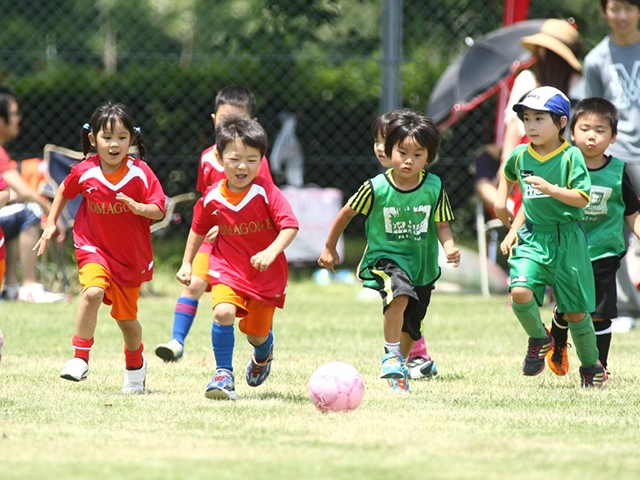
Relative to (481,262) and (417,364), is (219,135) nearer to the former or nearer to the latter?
(417,364)

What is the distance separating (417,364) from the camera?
21.8ft

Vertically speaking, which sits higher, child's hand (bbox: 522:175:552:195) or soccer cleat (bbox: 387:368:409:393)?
child's hand (bbox: 522:175:552:195)

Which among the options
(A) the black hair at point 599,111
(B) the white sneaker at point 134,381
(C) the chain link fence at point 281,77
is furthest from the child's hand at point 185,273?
(C) the chain link fence at point 281,77

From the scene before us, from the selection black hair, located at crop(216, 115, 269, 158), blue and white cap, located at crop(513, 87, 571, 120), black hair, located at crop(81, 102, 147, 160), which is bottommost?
black hair, located at crop(216, 115, 269, 158)

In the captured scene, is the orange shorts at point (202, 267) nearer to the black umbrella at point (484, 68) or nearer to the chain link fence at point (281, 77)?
the black umbrella at point (484, 68)

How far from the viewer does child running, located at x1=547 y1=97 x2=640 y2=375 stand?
20.8ft

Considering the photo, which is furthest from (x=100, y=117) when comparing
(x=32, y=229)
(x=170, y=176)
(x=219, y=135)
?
(x=170, y=176)

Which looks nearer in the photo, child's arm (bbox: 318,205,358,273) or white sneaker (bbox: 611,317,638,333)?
child's arm (bbox: 318,205,358,273)

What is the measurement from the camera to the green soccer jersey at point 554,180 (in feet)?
19.6

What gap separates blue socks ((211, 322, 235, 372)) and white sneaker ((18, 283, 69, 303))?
17.0 ft

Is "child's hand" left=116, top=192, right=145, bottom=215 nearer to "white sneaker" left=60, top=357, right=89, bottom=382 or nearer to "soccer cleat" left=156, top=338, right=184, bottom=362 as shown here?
"white sneaker" left=60, top=357, right=89, bottom=382

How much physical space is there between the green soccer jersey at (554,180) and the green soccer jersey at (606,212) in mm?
371

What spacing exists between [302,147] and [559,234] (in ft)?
24.3

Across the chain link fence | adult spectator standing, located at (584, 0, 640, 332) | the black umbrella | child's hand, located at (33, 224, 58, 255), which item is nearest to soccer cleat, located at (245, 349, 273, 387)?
child's hand, located at (33, 224, 58, 255)
